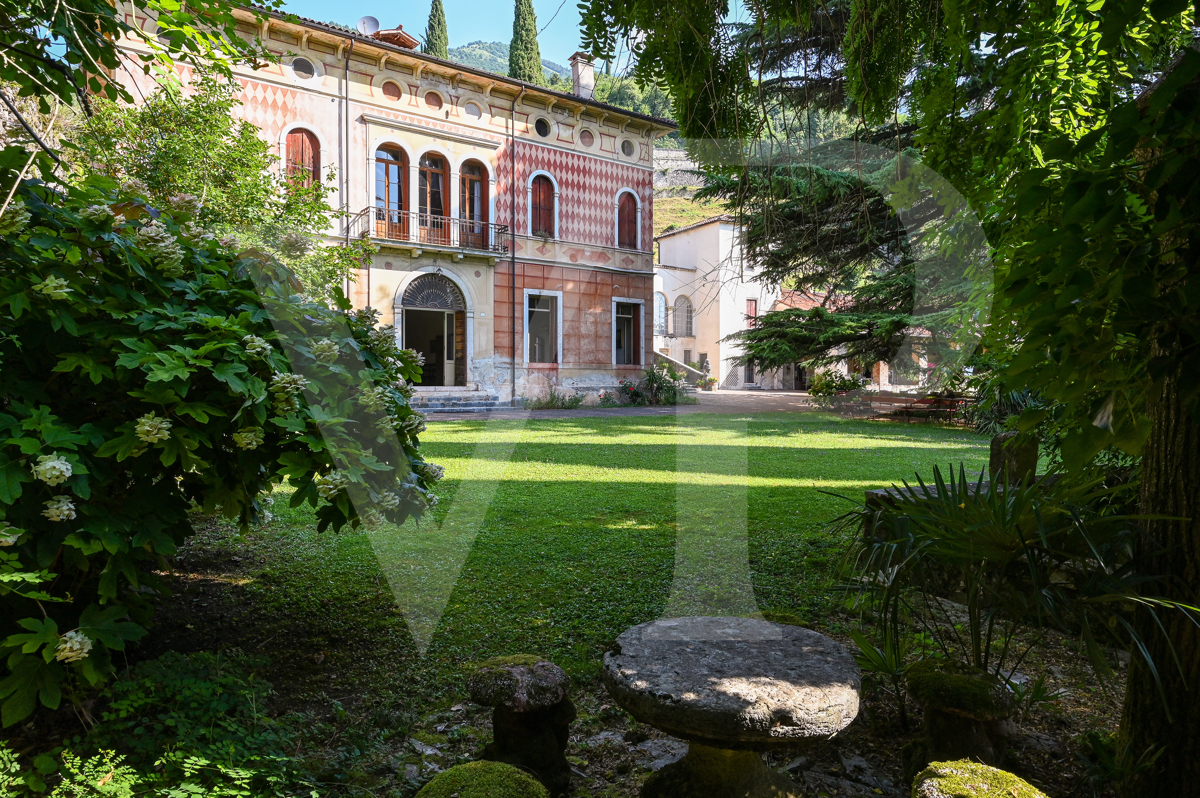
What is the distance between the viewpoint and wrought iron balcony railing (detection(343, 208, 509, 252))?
55.5 ft

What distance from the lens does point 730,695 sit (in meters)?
2.06

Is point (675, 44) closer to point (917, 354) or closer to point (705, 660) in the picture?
point (705, 660)

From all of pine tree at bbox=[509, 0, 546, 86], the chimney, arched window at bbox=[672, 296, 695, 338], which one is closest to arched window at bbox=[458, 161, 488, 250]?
the chimney

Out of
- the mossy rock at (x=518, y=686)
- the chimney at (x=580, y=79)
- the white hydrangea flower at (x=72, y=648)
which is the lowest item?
the mossy rock at (x=518, y=686)

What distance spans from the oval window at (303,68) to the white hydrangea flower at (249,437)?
1646 cm

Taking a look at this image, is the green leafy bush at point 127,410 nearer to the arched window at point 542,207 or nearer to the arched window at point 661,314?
the arched window at point 542,207

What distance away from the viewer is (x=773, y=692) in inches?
82.8

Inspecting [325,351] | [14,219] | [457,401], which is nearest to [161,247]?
[14,219]


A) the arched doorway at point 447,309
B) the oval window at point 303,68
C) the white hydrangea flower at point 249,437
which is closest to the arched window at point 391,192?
the arched doorway at point 447,309

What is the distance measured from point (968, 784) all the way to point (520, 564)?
11.7 ft

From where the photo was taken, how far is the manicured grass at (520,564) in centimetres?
345

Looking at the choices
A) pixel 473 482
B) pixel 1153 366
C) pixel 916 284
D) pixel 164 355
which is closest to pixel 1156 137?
pixel 1153 366

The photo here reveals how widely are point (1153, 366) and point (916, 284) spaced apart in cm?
1568

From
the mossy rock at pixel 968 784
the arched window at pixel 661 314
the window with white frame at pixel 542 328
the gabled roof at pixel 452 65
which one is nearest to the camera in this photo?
the mossy rock at pixel 968 784
